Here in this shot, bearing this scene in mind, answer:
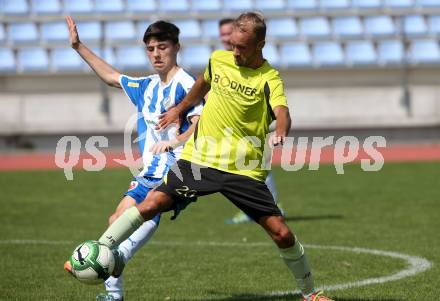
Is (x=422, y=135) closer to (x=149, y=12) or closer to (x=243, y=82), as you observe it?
(x=149, y=12)

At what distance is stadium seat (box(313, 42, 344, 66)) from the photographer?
79.7ft

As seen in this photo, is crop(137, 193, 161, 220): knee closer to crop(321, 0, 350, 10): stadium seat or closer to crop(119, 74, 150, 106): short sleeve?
crop(119, 74, 150, 106): short sleeve

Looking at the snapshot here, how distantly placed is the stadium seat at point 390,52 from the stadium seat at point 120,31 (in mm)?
6672

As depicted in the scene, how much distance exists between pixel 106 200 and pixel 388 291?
7982 mm

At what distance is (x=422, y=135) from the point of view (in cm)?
2375

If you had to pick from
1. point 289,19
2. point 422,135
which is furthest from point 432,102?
point 289,19

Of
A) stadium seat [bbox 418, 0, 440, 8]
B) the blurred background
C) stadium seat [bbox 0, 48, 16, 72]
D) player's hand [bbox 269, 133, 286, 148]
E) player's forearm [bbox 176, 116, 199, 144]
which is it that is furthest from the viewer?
stadium seat [bbox 418, 0, 440, 8]

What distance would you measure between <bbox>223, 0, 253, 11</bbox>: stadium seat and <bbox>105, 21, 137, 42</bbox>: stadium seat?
107 inches


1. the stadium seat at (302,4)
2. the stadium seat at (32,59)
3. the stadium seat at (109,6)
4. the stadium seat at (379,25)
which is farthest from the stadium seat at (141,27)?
the stadium seat at (379,25)

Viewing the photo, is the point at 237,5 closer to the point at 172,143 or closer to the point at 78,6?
the point at 78,6

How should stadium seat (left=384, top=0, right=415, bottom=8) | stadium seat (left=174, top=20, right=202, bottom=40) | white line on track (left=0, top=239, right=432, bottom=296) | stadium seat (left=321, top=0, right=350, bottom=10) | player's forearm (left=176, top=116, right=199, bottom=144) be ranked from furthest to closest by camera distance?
stadium seat (left=384, top=0, right=415, bottom=8) → stadium seat (left=321, top=0, right=350, bottom=10) → stadium seat (left=174, top=20, right=202, bottom=40) → white line on track (left=0, top=239, right=432, bottom=296) → player's forearm (left=176, top=116, right=199, bottom=144)

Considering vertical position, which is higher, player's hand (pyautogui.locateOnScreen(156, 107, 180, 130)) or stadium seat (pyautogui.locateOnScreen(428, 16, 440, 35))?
player's hand (pyautogui.locateOnScreen(156, 107, 180, 130))
